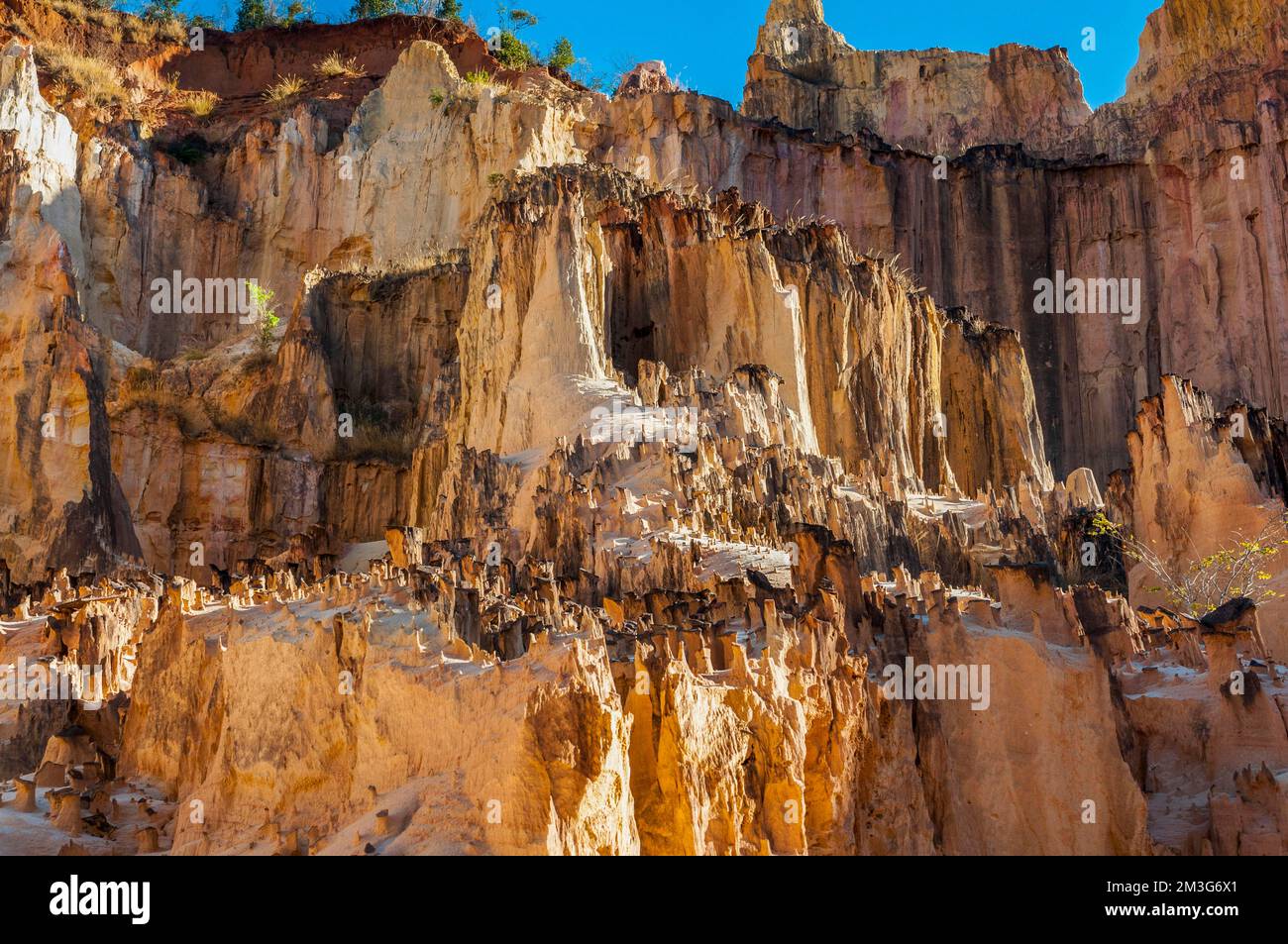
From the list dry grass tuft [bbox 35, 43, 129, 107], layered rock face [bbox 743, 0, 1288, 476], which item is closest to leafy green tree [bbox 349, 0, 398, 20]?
dry grass tuft [bbox 35, 43, 129, 107]

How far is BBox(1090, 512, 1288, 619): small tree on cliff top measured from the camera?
19.0 metres

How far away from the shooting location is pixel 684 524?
19078 millimetres

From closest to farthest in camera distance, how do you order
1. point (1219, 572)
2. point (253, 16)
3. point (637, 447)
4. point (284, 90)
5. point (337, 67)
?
1. point (1219, 572)
2. point (637, 447)
3. point (284, 90)
4. point (337, 67)
5. point (253, 16)

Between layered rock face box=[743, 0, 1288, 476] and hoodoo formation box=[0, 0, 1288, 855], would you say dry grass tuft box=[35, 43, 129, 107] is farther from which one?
layered rock face box=[743, 0, 1288, 476]

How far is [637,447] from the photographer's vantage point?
21203mm

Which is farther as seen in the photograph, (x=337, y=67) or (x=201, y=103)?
(x=337, y=67)

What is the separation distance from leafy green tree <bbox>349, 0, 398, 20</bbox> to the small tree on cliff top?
36.9m

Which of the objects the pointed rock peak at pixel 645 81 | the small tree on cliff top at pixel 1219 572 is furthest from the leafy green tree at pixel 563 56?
the small tree on cliff top at pixel 1219 572

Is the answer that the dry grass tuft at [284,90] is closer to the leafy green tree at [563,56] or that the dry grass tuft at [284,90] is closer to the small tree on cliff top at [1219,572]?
the leafy green tree at [563,56]

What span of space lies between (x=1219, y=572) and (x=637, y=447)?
296 inches

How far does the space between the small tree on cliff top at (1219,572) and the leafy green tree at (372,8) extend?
36869 mm

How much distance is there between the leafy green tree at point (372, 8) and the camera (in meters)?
50.9

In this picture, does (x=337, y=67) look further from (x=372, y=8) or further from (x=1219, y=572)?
(x=1219, y=572)

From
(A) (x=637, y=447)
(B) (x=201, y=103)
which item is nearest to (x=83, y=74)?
(B) (x=201, y=103)
